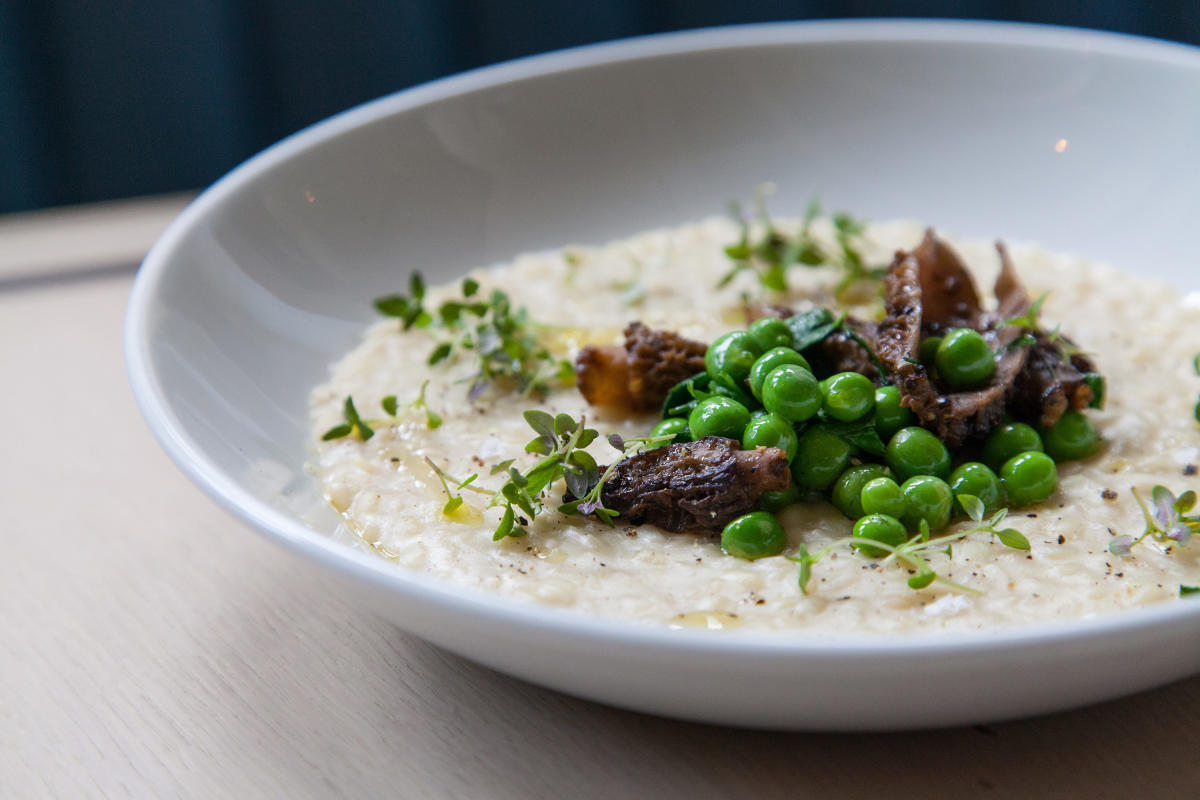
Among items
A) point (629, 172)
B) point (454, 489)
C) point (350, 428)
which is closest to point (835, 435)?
point (454, 489)

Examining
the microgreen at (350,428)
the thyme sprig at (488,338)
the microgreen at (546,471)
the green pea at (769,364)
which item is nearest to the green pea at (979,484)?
the green pea at (769,364)

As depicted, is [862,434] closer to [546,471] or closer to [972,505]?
[972,505]

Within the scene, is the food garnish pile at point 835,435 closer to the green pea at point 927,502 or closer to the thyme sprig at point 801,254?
the green pea at point 927,502

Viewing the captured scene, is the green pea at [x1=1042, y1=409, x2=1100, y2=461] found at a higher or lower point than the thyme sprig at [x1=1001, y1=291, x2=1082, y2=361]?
lower

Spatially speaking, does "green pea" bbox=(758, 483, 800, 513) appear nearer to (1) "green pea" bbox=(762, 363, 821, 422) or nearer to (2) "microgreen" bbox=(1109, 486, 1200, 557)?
(1) "green pea" bbox=(762, 363, 821, 422)

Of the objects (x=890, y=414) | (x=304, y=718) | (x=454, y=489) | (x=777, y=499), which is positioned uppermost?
(x=890, y=414)

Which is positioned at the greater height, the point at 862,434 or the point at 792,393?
the point at 792,393

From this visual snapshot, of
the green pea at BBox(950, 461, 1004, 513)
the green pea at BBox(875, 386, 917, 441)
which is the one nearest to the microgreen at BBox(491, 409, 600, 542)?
the green pea at BBox(875, 386, 917, 441)
